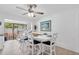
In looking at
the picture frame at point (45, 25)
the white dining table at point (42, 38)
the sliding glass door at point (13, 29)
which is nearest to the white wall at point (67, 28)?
the picture frame at point (45, 25)

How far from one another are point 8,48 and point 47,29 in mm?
1167

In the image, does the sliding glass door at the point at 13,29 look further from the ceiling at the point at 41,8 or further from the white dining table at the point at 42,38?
the white dining table at the point at 42,38

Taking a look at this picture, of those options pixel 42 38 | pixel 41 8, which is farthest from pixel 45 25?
pixel 41 8

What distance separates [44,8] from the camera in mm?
2465

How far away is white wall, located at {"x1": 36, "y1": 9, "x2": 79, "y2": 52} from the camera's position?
2.52 metres

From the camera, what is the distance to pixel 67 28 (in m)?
2.58

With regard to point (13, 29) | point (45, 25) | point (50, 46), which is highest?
point (45, 25)

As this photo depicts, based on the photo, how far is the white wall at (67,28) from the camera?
252cm

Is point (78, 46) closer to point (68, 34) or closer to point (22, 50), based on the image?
point (68, 34)

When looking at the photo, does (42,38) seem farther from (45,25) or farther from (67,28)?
(67,28)

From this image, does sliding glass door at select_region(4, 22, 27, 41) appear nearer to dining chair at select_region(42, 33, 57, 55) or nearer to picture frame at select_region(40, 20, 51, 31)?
picture frame at select_region(40, 20, 51, 31)

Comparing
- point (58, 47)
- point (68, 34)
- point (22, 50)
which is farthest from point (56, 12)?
point (22, 50)
